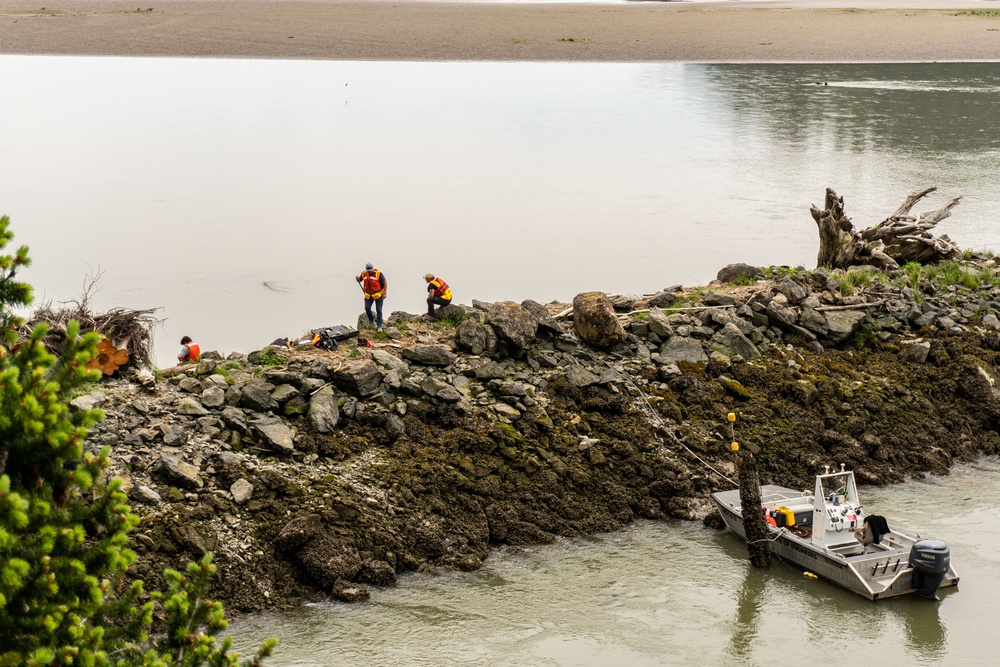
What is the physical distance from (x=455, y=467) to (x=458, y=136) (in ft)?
110

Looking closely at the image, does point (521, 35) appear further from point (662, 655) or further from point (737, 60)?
point (662, 655)

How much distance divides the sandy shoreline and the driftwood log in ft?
132

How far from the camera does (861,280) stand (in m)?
25.1

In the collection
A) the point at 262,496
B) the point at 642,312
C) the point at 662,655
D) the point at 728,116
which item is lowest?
the point at 662,655

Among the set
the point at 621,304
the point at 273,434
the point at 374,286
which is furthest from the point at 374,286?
the point at 621,304

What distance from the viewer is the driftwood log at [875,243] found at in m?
27.1

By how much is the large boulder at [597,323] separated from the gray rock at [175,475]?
304 inches

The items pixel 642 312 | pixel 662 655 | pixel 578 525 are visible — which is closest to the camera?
pixel 662 655

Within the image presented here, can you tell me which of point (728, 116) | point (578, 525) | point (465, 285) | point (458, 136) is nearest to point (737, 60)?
point (728, 116)

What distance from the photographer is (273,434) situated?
1803 cm

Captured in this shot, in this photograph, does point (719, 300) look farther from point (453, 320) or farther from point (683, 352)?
point (453, 320)

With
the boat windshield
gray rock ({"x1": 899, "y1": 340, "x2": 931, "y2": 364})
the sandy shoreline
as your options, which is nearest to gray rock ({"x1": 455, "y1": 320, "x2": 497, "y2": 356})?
the boat windshield

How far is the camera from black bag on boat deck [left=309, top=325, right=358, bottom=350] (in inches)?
800

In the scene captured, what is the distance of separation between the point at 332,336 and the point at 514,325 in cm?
319
